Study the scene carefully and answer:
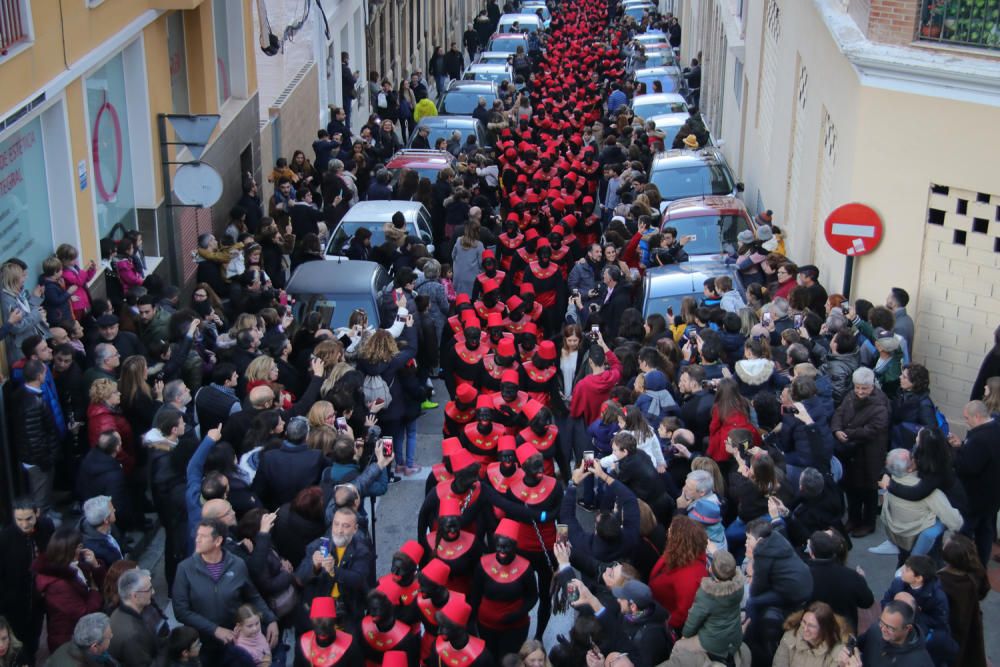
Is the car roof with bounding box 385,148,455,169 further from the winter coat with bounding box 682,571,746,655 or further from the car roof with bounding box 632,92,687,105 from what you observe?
the winter coat with bounding box 682,571,746,655

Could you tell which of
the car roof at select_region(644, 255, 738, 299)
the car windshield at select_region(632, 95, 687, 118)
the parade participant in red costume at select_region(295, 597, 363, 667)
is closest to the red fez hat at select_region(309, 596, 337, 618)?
the parade participant in red costume at select_region(295, 597, 363, 667)

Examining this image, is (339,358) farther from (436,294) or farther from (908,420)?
(908,420)

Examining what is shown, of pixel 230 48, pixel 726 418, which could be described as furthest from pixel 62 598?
pixel 230 48

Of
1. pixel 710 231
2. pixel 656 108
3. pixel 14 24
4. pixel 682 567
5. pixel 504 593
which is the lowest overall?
pixel 656 108

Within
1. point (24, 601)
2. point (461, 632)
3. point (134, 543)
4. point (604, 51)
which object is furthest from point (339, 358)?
point (604, 51)

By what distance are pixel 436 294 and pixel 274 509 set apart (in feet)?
15.5

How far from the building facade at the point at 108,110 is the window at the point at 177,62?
2 cm

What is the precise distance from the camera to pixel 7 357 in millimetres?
11703

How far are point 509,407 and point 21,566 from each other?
3.77m

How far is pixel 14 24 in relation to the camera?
1195 centimetres

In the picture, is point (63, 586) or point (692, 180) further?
point (692, 180)

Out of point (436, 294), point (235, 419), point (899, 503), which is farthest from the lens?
point (436, 294)

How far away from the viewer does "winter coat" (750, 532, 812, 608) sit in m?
8.13

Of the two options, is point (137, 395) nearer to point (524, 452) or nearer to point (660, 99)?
point (524, 452)
